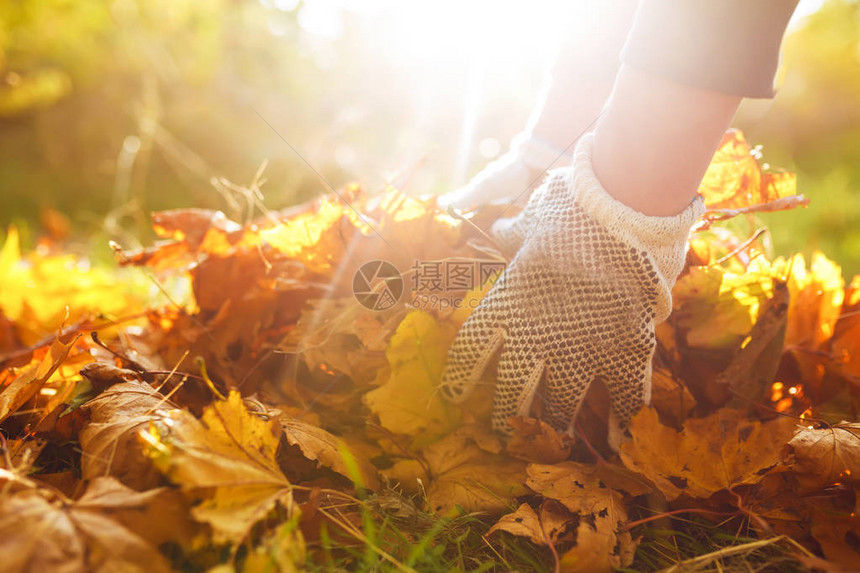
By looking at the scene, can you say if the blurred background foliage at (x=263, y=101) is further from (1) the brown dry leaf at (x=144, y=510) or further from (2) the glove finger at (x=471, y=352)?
(1) the brown dry leaf at (x=144, y=510)

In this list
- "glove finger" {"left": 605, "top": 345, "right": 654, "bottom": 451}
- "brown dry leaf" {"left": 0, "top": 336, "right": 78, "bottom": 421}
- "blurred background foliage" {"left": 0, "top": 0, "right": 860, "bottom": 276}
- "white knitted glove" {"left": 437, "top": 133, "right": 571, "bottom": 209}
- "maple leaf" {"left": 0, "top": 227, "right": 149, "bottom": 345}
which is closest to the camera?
"brown dry leaf" {"left": 0, "top": 336, "right": 78, "bottom": 421}

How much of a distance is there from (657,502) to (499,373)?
0.35 m

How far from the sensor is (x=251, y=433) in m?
0.73

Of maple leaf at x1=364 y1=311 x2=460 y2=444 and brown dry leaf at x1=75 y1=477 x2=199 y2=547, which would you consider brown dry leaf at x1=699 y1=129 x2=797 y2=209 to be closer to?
maple leaf at x1=364 y1=311 x2=460 y2=444

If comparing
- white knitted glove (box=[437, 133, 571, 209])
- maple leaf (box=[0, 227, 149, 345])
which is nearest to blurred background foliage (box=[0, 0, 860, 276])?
maple leaf (box=[0, 227, 149, 345])

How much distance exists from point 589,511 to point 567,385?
0.72 ft

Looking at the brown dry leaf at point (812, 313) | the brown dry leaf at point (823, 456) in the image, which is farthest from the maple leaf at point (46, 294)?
the brown dry leaf at point (812, 313)

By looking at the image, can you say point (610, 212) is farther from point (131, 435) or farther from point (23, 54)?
point (23, 54)

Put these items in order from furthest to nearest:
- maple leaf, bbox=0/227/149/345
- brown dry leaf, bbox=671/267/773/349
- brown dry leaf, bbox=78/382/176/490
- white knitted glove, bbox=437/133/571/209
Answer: maple leaf, bbox=0/227/149/345 → white knitted glove, bbox=437/133/571/209 → brown dry leaf, bbox=671/267/773/349 → brown dry leaf, bbox=78/382/176/490

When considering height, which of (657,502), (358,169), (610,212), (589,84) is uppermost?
(589,84)

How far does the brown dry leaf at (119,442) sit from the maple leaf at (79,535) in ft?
0.30

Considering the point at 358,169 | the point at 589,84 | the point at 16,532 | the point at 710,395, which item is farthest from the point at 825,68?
the point at 16,532

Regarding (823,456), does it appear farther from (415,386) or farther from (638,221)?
(415,386)

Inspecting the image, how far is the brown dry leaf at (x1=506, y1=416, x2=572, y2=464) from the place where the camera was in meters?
0.93
